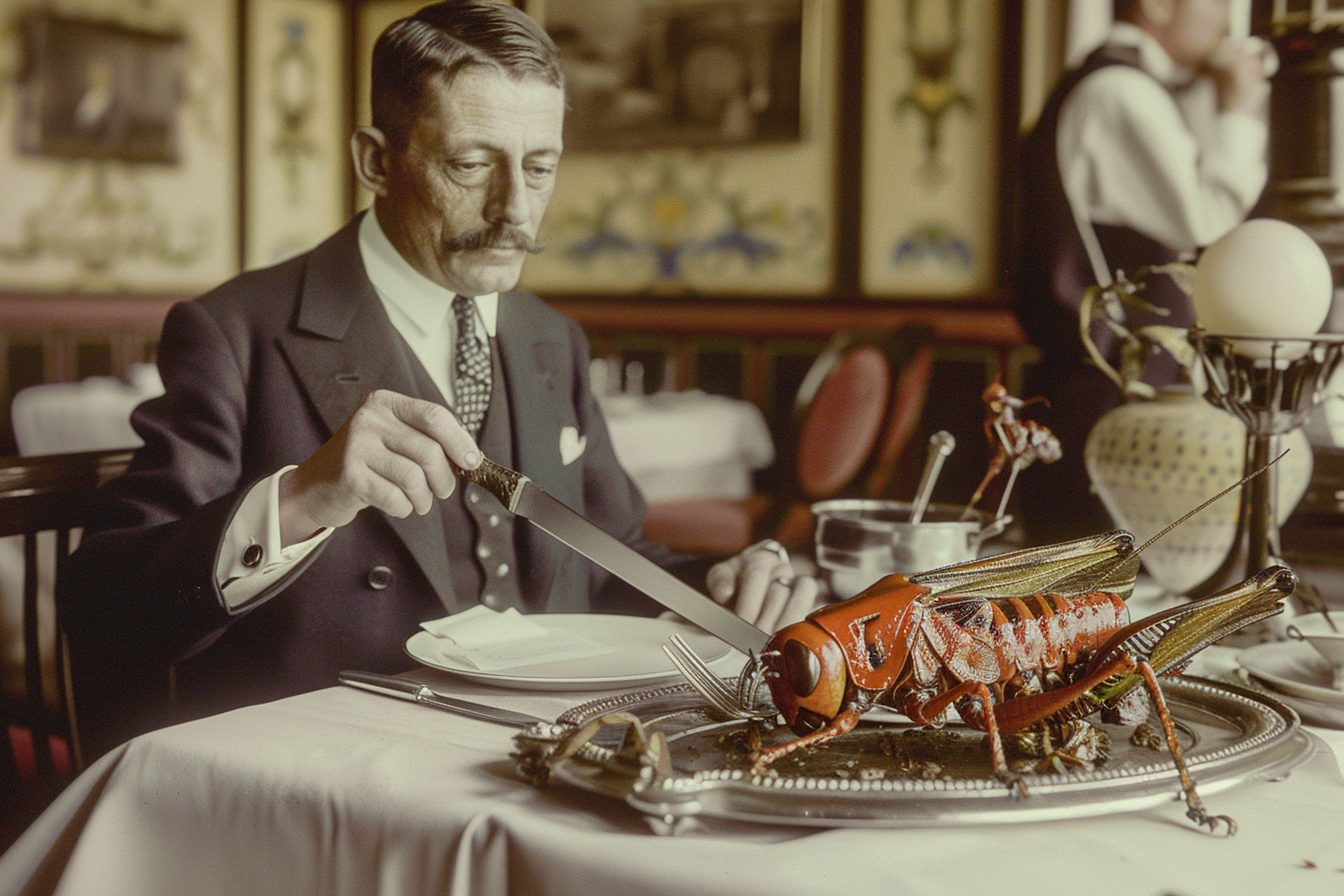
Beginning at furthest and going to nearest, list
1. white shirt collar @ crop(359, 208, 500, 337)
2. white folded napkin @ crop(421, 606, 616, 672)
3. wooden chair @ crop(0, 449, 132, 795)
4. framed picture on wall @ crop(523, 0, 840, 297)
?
1. framed picture on wall @ crop(523, 0, 840, 297)
2. white shirt collar @ crop(359, 208, 500, 337)
3. wooden chair @ crop(0, 449, 132, 795)
4. white folded napkin @ crop(421, 606, 616, 672)

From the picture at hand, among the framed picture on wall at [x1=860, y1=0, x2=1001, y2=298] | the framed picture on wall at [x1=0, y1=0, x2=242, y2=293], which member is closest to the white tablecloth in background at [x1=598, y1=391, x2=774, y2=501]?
the framed picture on wall at [x1=860, y1=0, x2=1001, y2=298]

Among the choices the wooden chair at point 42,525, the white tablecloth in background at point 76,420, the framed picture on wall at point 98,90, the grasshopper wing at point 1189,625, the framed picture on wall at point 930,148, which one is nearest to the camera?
the grasshopper wing at point 1189,625

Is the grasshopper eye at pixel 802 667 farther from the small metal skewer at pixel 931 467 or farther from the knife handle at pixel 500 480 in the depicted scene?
the small metal skewer at pixel 931 467

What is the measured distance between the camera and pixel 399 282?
1619 mm

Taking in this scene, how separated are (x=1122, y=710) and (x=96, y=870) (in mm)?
686

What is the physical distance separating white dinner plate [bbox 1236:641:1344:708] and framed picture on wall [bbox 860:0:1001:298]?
3.66m

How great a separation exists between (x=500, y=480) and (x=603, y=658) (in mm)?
224

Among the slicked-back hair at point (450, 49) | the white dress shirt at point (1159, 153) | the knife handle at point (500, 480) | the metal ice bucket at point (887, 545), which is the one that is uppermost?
the white dress shirt at point (1159, 153)

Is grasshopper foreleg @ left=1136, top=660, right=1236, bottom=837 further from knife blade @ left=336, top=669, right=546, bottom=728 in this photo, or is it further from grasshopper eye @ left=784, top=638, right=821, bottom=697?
knife blade @ left=336, top=669, right=546, bottom=728

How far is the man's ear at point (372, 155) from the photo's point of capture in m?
1.58

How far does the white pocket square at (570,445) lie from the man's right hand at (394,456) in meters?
0.66

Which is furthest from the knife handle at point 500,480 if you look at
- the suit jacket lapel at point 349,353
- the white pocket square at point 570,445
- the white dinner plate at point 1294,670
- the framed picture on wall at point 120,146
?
the framed picture on wall at point 120,146

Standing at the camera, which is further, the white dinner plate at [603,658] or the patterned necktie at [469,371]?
the patterned necktie at [469,371]

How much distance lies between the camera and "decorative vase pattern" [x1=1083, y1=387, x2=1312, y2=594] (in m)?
1.42
